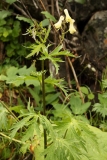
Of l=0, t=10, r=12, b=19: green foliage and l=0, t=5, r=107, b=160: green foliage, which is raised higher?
l=0, t=10, r=12, b=19: green foliage

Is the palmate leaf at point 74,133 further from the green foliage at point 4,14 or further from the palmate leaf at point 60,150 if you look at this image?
Answer: the green foliage at point 4,14

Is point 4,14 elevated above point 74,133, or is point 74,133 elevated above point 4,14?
point 4,14

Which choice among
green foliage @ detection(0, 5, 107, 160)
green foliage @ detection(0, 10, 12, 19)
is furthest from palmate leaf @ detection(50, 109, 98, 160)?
green foliage @ detection(0, 10, 12, 19)

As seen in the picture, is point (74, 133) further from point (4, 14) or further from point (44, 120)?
point (4, 14)

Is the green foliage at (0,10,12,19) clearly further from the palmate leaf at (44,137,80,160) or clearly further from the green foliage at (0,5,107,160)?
the palmate leaf at (44,137,80,160)

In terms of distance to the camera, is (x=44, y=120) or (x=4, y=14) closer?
(x=44, y=120)

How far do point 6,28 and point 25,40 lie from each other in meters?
0.25

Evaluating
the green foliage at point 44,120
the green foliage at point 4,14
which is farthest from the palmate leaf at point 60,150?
the green foliage at point 4,14

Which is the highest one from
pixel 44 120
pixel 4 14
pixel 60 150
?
pixel 4 14

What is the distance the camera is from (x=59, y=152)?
4.55 ft

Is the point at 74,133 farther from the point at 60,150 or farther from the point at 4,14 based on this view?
the point at 4,14

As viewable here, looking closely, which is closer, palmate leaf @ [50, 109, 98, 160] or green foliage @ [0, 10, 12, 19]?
palmate leaf @ [50, 109, 98, 160]

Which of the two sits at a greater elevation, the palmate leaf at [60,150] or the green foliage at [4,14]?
the green foliage at [4,14]

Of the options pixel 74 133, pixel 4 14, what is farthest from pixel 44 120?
pixel 4 14
